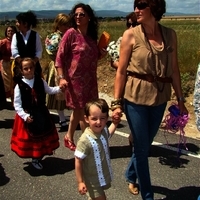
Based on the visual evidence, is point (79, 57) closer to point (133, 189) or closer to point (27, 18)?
point (133, 189)

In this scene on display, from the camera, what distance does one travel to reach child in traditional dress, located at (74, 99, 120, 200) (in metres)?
2.75

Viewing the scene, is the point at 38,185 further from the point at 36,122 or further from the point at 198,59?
the point at 198,59

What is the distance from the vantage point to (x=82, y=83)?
4496 mm

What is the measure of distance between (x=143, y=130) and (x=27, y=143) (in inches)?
62.7

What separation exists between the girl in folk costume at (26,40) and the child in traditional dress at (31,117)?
1.65m

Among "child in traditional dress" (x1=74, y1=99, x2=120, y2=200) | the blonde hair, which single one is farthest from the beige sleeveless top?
the blonde hair

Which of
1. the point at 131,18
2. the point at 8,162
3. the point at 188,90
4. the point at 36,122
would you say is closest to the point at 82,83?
the point at 36,122

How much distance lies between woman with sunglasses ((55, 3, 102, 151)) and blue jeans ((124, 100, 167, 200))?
131cm

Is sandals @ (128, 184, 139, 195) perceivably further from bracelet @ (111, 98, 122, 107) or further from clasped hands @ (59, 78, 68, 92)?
clasped hands @ (59, 78, 68, 92)

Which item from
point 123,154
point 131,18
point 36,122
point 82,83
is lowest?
point 123,154

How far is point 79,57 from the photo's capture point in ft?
14.4

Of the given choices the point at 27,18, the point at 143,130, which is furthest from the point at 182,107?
the point at 27,18

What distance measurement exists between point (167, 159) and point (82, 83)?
4.79 feet

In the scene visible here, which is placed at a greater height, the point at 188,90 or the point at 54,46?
the point at 54,46
